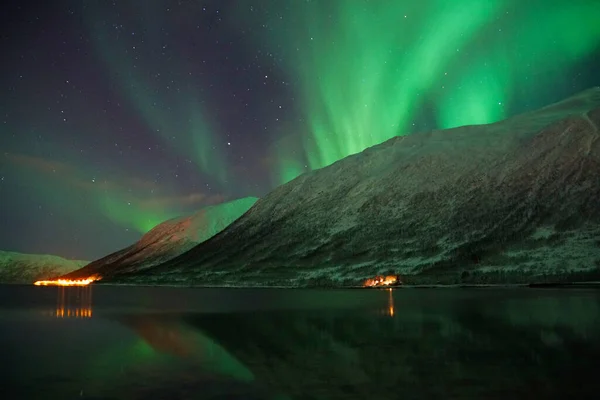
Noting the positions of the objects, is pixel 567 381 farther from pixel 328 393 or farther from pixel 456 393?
pixel 328 393

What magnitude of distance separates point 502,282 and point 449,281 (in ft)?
50.2

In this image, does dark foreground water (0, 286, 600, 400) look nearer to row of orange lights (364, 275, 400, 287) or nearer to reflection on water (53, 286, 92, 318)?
reflection on water (53, 286, 92, 318)

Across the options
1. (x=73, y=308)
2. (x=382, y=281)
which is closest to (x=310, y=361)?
(x=73, y=308)

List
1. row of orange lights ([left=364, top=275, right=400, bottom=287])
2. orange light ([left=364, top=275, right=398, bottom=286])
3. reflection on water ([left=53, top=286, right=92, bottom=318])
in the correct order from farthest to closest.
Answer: orange light ([left=364, top=275, right=398, bottom=286]), row of orange lights ([left=364, top=275, right=400, bottom=287]), reflection on water ([left=53, top=286, right=92, bottom=318])

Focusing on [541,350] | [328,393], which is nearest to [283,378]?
[328,393]

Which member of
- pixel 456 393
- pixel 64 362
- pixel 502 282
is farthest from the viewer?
pixel 502 282

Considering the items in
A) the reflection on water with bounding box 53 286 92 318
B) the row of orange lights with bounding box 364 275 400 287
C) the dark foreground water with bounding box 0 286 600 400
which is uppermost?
the row of orange lights with bounding box 364 275 400 287

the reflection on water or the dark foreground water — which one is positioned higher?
the reflection on water

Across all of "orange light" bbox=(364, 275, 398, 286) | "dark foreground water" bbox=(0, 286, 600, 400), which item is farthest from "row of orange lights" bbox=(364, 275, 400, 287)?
"dark foreground water" bbox=(0, 286, 600, 400)

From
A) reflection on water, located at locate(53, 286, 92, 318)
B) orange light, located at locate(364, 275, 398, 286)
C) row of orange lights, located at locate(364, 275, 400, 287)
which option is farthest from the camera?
orange light, located at locate(364, 275, 398, 286)

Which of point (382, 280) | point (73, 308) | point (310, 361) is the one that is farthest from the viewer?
point (382, 280)

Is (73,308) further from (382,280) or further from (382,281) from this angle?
(382,280)

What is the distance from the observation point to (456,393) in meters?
14.7

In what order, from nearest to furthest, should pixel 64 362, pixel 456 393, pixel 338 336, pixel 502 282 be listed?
pixel 456 393 → pixel 64 362 → pixel 338 336 → pixel 502 282
